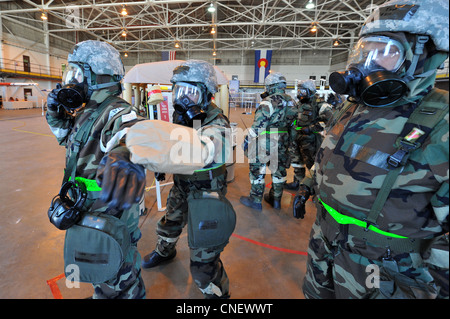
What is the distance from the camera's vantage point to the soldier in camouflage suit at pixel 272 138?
3.97m

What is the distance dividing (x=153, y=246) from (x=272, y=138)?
2661mm

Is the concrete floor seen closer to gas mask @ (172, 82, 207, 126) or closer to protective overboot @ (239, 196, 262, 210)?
protective overboot @ (239, 196, 262, 210)

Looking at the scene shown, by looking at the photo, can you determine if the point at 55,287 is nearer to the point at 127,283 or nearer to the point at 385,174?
the point at 127,283

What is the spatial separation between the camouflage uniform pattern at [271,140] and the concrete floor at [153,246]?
21.9 inches

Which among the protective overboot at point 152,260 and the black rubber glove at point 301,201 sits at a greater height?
the black rubber glove at point 301,201

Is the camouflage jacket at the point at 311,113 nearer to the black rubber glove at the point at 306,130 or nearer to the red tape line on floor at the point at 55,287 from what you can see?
the black rubber glove at the point at 306,130

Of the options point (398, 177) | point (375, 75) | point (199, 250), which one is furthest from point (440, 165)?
point (199, 250)

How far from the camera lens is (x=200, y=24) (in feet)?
57.4

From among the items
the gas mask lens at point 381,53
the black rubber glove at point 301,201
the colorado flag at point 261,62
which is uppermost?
the colorado flag at point 261,62

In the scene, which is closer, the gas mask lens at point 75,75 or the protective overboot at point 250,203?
the gas mask lens at point 75,75

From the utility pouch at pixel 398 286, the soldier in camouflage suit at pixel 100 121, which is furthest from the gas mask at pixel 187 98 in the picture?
the utility pouch at pixel 398 286

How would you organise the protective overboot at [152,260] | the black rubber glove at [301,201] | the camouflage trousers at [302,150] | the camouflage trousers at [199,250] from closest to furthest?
the black rubber glove at [301,201], the camouflage trousers at [199,250], the protective overboot at [152,260], the camouflage trousers at [302,150]

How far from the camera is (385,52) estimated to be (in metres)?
1.18
